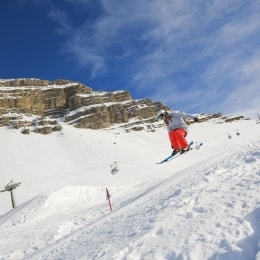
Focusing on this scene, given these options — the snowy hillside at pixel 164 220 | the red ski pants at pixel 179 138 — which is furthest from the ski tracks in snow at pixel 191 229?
the red ski pants at pixel 179 138

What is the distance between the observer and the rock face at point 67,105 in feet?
343

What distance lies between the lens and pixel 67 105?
395 feet

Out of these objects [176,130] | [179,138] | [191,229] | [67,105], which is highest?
[67,105]

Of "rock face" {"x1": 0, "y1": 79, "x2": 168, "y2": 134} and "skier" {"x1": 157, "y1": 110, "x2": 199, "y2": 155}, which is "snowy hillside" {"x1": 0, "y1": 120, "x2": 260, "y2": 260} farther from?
"rock face" {"x1": 0, "y1": 79, "x2": 168, "y2": 134}

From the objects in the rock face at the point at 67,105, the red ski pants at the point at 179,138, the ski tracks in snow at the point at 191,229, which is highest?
the rock face at the point at 67,105

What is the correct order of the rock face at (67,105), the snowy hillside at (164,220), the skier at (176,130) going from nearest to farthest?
1. the snowy hillside at (164,220)
2. the skier at (176,130)
3. the rock face at (67,105)

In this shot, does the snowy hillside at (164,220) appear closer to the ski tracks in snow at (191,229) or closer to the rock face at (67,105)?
the ski tracks in snow at (191,229)

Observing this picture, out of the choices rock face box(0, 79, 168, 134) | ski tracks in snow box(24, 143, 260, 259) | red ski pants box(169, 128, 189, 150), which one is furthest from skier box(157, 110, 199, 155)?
rock face box(0, 79, 168, 134)

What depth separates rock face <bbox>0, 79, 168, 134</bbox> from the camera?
343ft

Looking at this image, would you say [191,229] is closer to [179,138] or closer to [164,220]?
[164,220]

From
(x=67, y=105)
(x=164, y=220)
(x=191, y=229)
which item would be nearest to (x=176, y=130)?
(x=164, y=220)

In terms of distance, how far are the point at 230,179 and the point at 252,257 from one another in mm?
4000

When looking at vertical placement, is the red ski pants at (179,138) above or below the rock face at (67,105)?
below

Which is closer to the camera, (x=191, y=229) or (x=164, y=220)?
(x=191, y=229)
